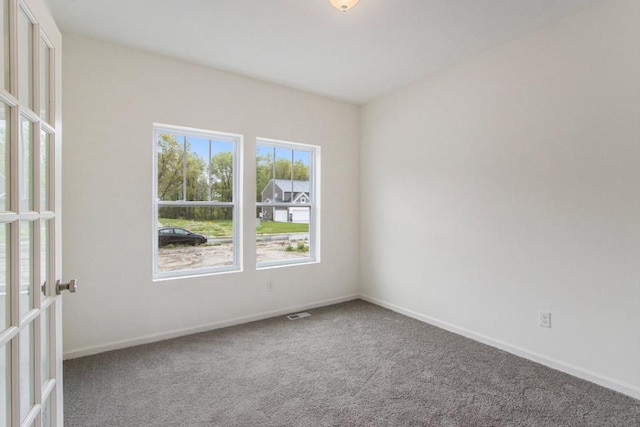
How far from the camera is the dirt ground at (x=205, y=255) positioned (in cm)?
320

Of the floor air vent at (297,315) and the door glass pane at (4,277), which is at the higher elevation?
the door glass pane at (4,277)

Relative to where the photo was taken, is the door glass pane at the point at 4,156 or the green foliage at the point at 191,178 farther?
the green foliage at the point at 191,178

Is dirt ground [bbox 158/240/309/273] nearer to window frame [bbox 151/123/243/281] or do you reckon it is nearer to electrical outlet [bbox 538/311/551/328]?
window frame [bbox 151/123/243/281]

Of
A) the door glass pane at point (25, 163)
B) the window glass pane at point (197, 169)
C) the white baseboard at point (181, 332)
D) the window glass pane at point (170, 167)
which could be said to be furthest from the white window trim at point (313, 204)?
the door glass pane at point (25, 163)

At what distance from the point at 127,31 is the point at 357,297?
381 cm

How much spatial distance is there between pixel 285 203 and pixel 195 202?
1.07m

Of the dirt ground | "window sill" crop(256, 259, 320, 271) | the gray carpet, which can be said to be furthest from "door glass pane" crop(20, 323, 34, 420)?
"window sill" crop(256, 259, 320, 271)

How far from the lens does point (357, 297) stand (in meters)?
4.41

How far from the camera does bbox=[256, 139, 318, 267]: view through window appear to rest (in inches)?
147

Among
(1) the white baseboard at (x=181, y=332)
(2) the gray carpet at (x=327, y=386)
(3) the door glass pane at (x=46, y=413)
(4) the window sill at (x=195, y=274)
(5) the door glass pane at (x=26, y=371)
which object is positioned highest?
(5) the door glass pane at (x=26, y=371)

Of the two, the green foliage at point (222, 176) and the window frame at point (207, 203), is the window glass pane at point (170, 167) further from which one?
the green foliage at point (222, 176)

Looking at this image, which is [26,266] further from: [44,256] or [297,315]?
[297,315]

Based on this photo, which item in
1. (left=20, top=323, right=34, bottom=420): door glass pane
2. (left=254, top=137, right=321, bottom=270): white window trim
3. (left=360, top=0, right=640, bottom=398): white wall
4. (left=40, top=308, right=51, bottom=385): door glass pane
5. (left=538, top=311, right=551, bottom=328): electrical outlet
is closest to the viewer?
(left=20, top=323, right=34, bottom=420): door glass pane

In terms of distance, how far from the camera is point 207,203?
3.37 meters
